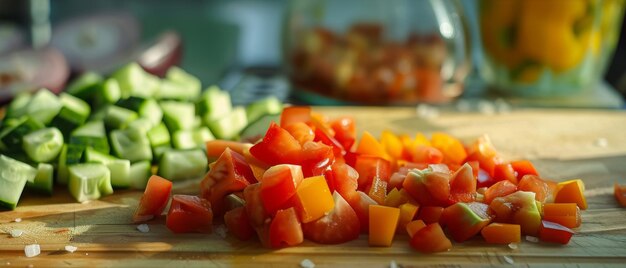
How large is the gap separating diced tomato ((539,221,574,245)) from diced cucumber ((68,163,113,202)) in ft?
3.56

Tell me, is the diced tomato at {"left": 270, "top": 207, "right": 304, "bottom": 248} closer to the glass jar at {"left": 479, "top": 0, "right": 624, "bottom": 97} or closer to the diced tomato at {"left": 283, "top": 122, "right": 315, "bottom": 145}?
the diced tomato at {"left": 283, "top": 122, "right": 315, "bottom": 145}

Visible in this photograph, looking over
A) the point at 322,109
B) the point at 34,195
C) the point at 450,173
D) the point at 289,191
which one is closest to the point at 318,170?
the point at 289,191

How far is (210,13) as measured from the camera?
161 inches

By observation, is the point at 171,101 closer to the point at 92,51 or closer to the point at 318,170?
the point at 318,170

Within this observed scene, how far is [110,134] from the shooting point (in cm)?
213

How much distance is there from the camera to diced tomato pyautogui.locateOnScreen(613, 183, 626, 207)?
188cm

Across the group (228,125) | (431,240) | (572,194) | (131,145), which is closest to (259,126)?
(228,125)

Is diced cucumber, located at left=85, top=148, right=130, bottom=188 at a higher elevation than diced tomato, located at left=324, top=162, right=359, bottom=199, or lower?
lower

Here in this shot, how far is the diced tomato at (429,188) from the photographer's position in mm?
1714

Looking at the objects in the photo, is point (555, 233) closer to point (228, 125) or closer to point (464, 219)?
point (464, 219)

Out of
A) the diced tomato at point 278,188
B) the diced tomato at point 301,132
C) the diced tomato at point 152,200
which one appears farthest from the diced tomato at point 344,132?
the diced tomato at point 152,200

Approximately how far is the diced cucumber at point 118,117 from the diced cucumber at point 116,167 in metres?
0.17

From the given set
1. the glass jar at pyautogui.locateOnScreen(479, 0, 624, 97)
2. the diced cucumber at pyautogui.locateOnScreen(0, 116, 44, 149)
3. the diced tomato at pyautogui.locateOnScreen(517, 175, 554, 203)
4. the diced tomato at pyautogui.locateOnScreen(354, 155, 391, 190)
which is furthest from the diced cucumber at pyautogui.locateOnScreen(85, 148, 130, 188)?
the glass jar at pyautogui.locateOnScreen(479, 0, 624, 97)

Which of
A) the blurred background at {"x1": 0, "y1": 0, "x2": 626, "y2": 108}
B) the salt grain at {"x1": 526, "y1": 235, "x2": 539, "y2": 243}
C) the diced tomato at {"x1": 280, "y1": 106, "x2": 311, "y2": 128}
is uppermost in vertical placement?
the blurred background at {"x1": 0, "y1": 0, "x2": 626, "y2": 108}
